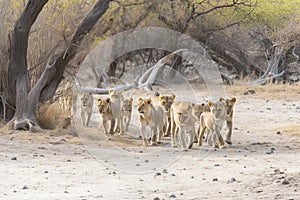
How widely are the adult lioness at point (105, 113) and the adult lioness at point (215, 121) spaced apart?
84.1 inches

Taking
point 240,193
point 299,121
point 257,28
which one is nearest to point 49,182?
point 240,193

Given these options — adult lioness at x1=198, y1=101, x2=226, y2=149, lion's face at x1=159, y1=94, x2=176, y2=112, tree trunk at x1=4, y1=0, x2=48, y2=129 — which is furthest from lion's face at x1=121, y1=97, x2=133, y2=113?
adult lioness at x1=198, y1=101, x2=226, y2=149

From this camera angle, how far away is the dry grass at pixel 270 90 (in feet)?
73.0

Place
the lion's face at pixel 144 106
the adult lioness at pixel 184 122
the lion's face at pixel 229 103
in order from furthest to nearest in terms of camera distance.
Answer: the lion's face at pixel 229 103, the lion's face at pixel 144 106, the adult lioness at pixel 184 122

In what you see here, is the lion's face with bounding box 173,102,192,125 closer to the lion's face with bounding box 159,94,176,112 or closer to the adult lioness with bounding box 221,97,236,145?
the lion's face with bounding box 159,94,176,112

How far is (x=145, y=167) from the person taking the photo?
11.0 metres

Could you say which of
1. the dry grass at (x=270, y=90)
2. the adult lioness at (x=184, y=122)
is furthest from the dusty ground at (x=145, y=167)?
the dry grass at (x=270, y=90)

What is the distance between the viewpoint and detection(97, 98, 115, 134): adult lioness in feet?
48.4

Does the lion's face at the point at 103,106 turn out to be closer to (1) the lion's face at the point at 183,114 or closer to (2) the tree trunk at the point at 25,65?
(2) the tree trunk at the point at 25,65

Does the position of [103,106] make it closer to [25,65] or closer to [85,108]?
[85,108]

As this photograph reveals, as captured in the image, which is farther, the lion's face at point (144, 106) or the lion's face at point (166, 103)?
the lion's face at point (166, 103)

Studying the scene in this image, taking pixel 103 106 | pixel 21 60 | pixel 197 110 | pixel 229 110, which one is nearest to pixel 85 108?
pixel 103 106

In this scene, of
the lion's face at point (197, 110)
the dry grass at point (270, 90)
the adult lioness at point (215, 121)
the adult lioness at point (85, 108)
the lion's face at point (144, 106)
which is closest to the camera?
the adult lioness at point (215, 121)

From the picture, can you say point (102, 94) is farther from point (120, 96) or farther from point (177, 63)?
point (177, 63)
